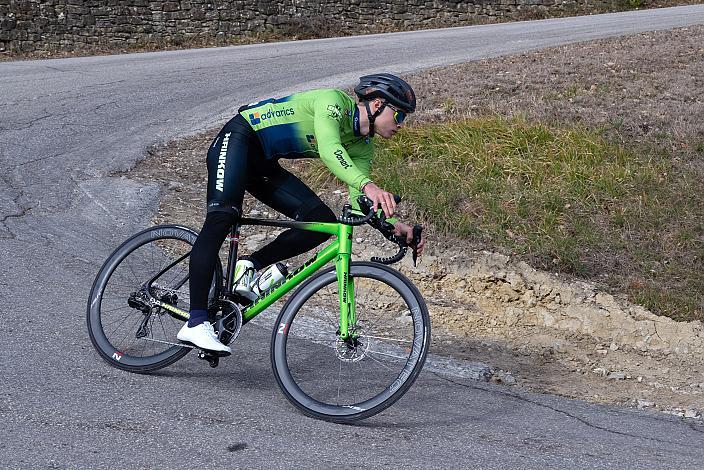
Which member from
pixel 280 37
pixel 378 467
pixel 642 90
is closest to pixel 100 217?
pixel 378 467

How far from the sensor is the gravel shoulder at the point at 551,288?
6.34 meters

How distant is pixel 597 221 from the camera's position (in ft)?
26.6

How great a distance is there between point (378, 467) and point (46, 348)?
7.61 feet

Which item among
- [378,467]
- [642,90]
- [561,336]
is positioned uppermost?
[642,90]

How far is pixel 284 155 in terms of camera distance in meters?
5.25

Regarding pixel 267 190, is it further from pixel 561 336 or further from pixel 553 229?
pixel 553 229

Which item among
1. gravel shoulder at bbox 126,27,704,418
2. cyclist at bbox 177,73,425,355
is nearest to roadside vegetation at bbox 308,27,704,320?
gravel shoulder at bbox 126,27,704,418

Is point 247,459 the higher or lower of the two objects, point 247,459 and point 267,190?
the lower

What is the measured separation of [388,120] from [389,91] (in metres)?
0.17

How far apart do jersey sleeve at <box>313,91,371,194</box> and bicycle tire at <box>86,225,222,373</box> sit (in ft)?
3.64

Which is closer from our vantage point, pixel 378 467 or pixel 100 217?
pixel 378 467

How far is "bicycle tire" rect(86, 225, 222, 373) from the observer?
5352mm

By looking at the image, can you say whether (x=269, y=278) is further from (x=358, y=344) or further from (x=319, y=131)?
(x=319, y=131)

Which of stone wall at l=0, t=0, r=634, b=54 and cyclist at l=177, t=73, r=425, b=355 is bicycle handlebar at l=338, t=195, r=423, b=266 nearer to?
cyclist at l=177, t=73, r=425, b=355
